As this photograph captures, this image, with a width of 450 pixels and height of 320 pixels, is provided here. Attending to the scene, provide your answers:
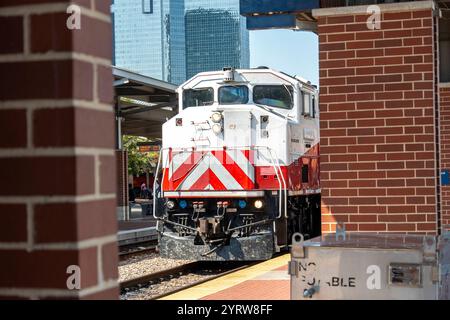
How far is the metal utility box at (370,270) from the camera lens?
3.82 m

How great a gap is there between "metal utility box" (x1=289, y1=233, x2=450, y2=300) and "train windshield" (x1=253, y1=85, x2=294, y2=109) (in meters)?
10.2

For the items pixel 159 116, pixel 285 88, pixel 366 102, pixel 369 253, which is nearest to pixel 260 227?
pixel 285 88

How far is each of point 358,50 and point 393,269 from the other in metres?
3.08

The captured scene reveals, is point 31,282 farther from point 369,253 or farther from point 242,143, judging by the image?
point 242,143

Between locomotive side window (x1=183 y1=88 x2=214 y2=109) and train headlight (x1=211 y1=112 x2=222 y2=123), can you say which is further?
locomotive side window (x1=183 y1=88 x2=214 y2=109)

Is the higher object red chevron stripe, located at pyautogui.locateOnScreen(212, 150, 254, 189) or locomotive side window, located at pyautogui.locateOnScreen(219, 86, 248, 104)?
locomotive side window, located at pyautogui.locateOnScreen(219, 86, 248, 104)

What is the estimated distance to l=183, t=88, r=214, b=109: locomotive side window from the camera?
1453 cm

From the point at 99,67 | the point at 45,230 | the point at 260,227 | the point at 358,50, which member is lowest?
the point at 260,227

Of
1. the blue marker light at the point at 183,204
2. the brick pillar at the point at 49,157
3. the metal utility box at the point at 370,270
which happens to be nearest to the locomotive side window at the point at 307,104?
the blue marker light at the point at 183,204

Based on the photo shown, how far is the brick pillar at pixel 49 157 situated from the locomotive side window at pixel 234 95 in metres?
12.6

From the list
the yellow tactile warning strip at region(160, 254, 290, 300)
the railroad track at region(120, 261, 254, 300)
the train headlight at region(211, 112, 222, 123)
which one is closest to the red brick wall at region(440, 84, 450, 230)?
the yellow tactile warning strip at region(160, 254, 290, 300)

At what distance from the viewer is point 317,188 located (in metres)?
Answer: 16.1

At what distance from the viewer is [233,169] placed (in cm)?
1372

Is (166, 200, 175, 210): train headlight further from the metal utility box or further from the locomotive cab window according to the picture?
the metal utility box
